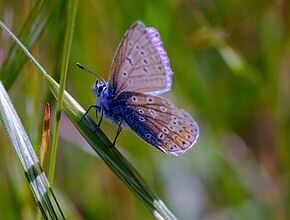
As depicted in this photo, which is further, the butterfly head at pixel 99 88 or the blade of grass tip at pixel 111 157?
the butterfly head at pixel 99 88

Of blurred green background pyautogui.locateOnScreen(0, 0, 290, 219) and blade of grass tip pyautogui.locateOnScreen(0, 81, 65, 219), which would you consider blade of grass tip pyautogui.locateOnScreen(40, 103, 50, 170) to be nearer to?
blade of grass tip pyautogui.locateOnScreen(0, 81, 65, 219)

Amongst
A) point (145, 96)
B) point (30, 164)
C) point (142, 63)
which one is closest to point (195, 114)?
point (145, 96)

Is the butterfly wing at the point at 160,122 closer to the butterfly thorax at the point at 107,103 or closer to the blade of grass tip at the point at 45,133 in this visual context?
the butterfly thorax at the point at 107,103

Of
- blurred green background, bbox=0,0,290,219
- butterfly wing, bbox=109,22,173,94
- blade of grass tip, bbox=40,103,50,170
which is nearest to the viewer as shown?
blade of grass tip, bbox=40,103,50,170

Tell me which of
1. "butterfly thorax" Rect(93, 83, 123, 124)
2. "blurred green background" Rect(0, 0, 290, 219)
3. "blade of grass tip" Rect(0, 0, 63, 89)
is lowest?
"blurred green background" Rect(0, 0, 290, 219)

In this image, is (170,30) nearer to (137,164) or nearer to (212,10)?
(212,10)

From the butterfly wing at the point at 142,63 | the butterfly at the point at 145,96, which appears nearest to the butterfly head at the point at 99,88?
the butterfly at the point at 145,96

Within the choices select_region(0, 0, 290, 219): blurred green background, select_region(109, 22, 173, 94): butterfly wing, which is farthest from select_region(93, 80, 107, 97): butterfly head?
select_region(0, 0, 290, 219): blurred green background
